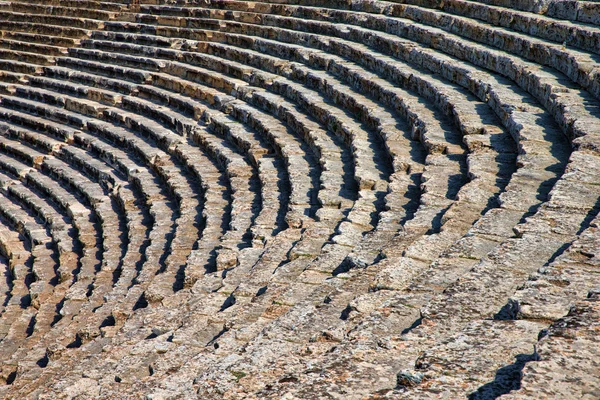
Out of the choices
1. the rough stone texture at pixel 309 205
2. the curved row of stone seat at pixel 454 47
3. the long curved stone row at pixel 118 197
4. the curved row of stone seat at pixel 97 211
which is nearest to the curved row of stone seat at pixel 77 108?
the rough stone texture at pixel 309 205

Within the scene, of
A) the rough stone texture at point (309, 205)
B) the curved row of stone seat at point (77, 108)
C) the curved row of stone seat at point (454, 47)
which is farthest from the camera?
the curved row of stone seat at point (77, 108)

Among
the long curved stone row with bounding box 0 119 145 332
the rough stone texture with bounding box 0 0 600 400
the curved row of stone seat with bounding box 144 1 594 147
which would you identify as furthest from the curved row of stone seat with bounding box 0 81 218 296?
the curved row of stone seat with bounding box 144 1 594 147

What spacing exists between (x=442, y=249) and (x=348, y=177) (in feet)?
11.8

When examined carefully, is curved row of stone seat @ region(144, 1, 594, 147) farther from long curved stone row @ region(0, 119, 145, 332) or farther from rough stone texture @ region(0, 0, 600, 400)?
long curved stone row @ region(0, 119, 145, 332)

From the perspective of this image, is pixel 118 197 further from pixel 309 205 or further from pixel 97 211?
pixel 309 205

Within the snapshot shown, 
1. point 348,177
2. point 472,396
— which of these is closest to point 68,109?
point 348,177

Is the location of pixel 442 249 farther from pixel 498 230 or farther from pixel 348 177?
pixel 348 177

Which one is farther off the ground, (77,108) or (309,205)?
(309,205)

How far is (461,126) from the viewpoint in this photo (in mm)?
9000

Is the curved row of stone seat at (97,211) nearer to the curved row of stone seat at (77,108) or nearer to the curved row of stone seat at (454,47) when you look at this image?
the curved row of stone seat at (77,108)

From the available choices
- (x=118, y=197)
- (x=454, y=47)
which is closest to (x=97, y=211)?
(x=118, y=197)

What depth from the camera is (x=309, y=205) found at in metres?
8.69

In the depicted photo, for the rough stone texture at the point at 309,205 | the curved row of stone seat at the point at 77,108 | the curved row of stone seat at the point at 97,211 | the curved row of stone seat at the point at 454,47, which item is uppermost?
the curved row of stone seat at the point at 454,47

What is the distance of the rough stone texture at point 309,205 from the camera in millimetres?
3980
